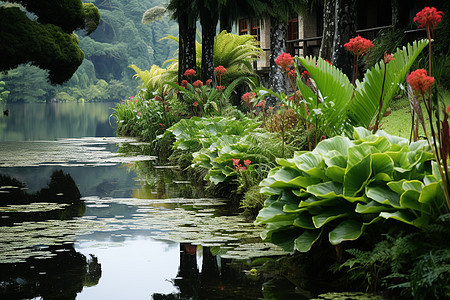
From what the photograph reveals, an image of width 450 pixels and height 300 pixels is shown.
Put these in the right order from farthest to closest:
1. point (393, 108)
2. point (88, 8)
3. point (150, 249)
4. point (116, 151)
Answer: point (88, 8) < point (116, 151) < point (393, 108) < point (150, 249)

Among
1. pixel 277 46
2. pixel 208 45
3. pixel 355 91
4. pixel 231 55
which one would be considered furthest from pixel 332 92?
pixel 231 55

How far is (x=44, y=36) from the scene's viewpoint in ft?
57.8

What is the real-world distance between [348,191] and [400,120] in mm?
6443

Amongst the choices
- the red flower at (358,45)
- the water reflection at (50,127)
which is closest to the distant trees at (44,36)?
the water reflection at (50,127)

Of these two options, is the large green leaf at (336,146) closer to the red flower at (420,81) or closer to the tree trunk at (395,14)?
the red flower at (420,81)

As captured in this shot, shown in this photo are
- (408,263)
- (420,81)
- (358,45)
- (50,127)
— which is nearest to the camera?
(420,81)

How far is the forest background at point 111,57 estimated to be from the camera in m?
69.4

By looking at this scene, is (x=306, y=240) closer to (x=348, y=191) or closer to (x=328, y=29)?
(x=348, y=191)

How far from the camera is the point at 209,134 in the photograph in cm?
845

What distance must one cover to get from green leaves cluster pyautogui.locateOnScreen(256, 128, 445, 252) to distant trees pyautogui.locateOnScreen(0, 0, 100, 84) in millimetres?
14405

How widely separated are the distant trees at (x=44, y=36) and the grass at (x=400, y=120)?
10596mm

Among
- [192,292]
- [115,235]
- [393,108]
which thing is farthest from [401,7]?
[192,292]

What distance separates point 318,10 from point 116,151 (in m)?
11.0

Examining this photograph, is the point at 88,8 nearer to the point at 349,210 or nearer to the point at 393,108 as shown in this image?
the point at 393,108
